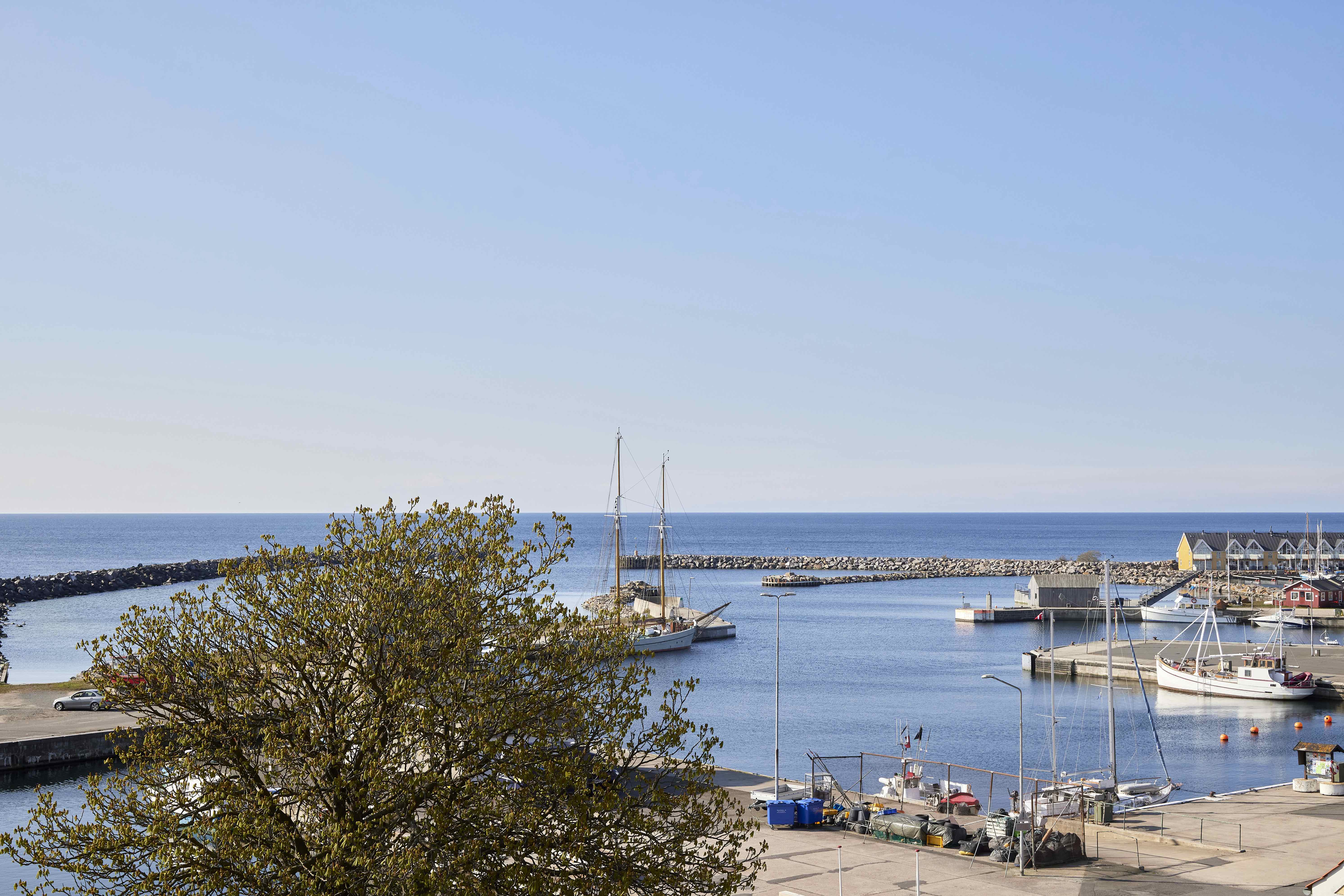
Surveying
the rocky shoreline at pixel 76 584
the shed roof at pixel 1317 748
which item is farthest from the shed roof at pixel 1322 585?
the rocky shoreline at pixel 76 584

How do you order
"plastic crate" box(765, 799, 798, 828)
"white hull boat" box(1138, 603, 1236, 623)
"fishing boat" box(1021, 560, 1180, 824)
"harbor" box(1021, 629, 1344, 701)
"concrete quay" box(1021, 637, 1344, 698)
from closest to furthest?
"plastic crate" box(765, 799, 798, 828)
"fishing boat" box(1021, 560, 1180, 824)
"concrete quay" box(1021, 637, 1344, 698)
"harbor" box(1021, 629, 1344, 701)
"white hull boat" box(1138, 603, 1236, 623)

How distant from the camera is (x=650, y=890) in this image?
1783 cm

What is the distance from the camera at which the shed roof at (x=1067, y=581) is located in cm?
15462

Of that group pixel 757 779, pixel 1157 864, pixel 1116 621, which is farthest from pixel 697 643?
pixel 1157 864

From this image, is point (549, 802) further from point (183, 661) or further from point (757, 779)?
point (757, 779)

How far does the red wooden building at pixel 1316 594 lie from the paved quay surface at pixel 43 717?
134 metres

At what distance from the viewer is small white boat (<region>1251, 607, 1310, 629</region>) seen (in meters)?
136

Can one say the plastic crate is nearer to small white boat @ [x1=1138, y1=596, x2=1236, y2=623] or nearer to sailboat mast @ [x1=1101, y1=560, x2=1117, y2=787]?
sailboat mast @ [x1=1101, y1=560, x2=1117, y2=787]

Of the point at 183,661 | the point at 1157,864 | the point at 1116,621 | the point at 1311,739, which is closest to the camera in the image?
the point at 183,661

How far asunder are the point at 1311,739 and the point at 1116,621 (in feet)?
175

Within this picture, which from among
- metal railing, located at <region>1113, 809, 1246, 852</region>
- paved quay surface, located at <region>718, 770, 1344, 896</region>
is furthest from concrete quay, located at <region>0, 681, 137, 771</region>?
metal railing, located at <region>1113, 809, 1246, 852</region>

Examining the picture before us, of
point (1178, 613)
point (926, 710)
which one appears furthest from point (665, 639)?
point (1178, 613)

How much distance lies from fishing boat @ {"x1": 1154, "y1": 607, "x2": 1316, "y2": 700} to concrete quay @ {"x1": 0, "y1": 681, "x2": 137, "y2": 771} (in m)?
76.2

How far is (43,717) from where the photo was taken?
64.9 m
